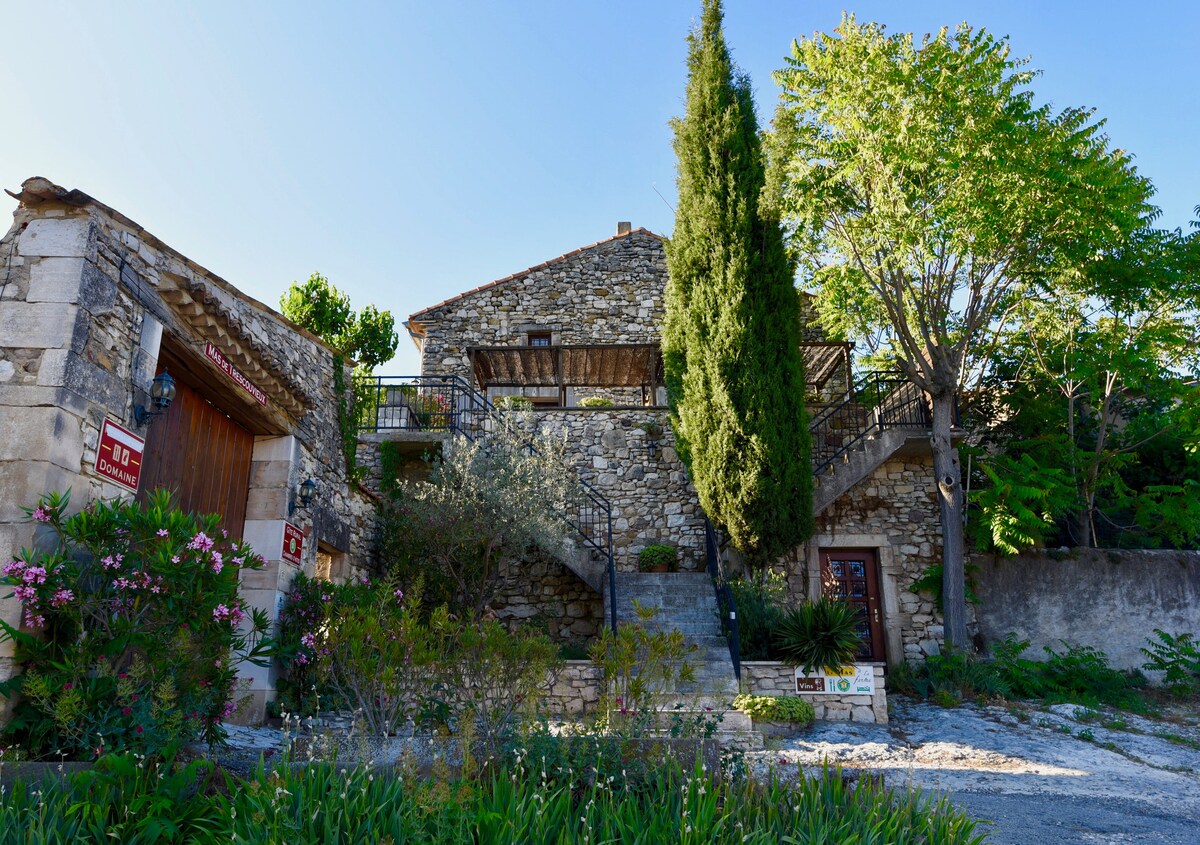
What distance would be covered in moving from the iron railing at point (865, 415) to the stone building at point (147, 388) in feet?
22.5

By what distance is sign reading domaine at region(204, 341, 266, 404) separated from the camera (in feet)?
20.3

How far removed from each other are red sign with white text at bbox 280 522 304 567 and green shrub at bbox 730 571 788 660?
4.82 m

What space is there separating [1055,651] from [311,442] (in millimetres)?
9821

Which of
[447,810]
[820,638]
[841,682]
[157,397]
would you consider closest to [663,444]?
[820,638]

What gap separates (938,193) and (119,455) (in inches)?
372

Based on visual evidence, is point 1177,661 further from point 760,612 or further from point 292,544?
point 292,544

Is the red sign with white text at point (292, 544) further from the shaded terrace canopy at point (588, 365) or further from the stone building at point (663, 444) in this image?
the shaded terrace canopy at point (588, 365)

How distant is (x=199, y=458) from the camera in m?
6.58

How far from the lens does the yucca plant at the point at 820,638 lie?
861cm

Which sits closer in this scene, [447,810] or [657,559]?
[447,810]

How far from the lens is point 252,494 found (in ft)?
24.1

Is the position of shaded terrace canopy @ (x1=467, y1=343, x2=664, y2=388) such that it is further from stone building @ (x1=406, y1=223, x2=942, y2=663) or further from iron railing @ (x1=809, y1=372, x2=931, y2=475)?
iron railing @ (x1=809, y1=372, x2=931, y2=475)

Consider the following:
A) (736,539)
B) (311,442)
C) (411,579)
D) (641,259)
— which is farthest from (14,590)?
(641,259)

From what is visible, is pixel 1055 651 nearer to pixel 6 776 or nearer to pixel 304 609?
pixel 304 609
